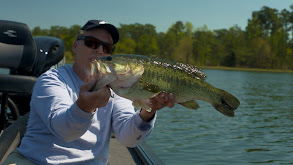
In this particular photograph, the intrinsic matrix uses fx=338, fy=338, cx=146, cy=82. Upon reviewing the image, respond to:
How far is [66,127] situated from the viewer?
7.02 feet

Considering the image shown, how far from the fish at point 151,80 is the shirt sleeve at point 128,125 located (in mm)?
422

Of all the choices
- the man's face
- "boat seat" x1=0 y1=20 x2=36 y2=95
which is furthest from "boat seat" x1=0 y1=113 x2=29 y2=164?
"boat seat" x1=0 y1=20 x2=36 y2=95

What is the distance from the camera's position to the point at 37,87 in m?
2.50

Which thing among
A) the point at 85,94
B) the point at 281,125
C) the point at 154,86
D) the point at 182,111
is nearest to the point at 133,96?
the point at 154,86

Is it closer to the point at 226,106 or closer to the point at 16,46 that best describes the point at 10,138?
the point at 226,106

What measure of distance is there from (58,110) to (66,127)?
0.18m

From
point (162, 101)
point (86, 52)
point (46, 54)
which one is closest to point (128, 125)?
point (162, 101)

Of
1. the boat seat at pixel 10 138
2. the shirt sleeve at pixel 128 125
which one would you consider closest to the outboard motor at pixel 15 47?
the boat seat at pixel 10 138

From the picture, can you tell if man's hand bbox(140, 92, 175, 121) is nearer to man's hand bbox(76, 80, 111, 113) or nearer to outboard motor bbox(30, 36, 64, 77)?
man's hand bbox(76, 80, 111, 113)

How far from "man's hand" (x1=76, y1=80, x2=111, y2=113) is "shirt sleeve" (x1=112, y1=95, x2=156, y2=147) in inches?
24.0

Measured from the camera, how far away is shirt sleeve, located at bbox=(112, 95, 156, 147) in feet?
8.32

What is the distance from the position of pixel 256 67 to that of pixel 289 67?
8173 mm

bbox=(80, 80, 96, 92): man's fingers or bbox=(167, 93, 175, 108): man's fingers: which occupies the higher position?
bbox=(80, 80, 96, 92): man's fingers

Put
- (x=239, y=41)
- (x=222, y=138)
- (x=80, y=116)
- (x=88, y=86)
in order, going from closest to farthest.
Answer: (x=88, y=86), (x=80, y=116), (x=222, y=138), (x=239, y=41)
